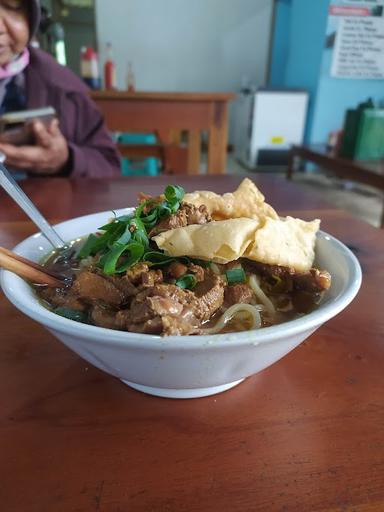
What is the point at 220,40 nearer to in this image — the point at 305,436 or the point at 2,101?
the point at 2,101

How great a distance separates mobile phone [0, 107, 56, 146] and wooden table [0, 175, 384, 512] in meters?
1.15

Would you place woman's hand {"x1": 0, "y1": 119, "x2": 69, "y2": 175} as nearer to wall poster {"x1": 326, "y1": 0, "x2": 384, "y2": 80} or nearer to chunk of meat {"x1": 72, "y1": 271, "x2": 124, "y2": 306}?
chunk of meat {"x1": 72, "y1": 271, "x2": 124, "y2": 306}

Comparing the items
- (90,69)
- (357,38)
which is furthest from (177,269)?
(357,38)

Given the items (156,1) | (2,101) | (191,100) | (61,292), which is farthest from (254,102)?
(61,292)

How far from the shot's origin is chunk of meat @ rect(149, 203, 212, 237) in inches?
23.8

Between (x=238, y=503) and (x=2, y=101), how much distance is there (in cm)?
194

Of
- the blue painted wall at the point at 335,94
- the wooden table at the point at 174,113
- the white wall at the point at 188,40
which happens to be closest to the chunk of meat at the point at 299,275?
the wooden table at the point at 174,113

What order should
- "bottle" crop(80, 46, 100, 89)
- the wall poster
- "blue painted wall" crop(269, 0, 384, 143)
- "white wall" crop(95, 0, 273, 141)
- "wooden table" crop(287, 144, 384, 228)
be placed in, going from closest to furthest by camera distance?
"wooden table" crop(287, 144, 384, 228) → "bottle" crop(80, 46, 100, 89) → the wall poster → "blue painted wall" crop(269, 0, 384, 143) → "white wall" crop(95, 0, 273, 141)

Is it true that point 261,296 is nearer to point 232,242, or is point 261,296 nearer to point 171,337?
point 232,242

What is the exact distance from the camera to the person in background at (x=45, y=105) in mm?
1572

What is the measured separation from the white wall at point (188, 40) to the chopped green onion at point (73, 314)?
659cm

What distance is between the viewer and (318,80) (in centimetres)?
505

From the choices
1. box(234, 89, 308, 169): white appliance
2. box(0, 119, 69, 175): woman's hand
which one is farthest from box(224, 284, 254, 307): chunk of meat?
box(234, 89, 308, 169): white appliance

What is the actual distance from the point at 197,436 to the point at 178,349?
146mm
